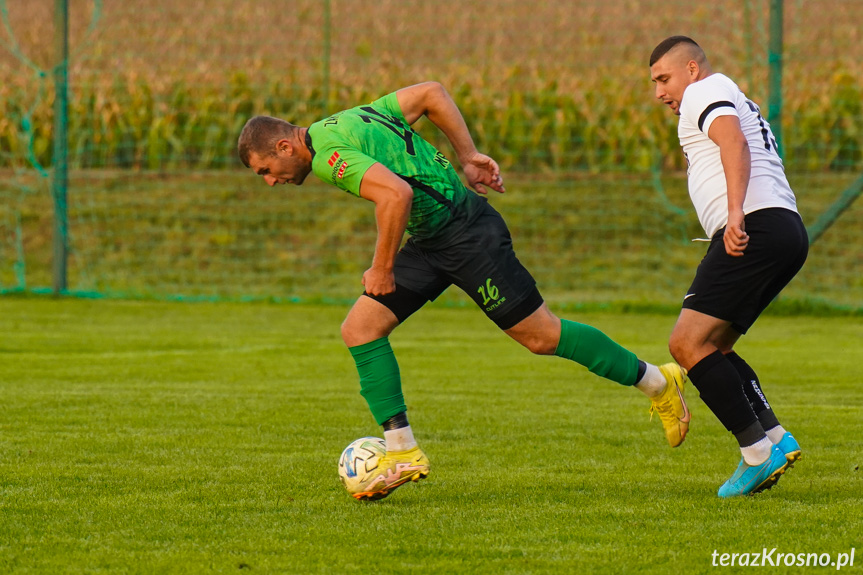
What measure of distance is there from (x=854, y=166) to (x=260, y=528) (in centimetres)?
1251

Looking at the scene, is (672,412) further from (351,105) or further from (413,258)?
(351,105)

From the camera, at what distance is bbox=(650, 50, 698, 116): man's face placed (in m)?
4.91

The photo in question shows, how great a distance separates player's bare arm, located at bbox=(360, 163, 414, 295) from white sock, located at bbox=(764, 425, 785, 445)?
5.48ft

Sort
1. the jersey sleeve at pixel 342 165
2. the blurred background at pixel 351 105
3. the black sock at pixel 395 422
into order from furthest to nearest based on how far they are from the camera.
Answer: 1. the blurred background at pixel 351 105
2. the black sock at pixel 395 422
3. the jersey sleeve at pixel 342 165

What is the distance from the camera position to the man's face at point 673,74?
4.91 meters

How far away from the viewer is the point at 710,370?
4.75 m

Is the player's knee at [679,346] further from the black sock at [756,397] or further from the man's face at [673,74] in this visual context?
the man's face at [673,74]

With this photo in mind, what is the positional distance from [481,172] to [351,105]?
397 inches

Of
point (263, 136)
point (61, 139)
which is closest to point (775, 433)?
point (263, 136)

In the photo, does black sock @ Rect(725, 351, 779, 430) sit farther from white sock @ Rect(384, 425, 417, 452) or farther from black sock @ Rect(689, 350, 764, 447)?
white sock @ Rect(384, 425, 417, 452)

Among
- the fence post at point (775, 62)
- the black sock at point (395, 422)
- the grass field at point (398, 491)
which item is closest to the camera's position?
the grass field at point (398, 491)

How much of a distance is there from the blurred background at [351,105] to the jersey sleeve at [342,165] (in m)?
9.62

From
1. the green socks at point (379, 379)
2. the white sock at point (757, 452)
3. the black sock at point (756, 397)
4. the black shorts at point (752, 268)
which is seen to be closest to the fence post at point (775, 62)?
the black sock at point (756, 397)

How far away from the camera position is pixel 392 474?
467cm
